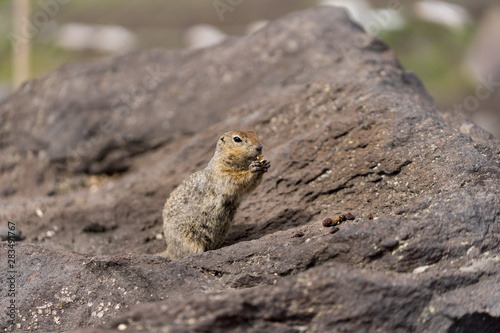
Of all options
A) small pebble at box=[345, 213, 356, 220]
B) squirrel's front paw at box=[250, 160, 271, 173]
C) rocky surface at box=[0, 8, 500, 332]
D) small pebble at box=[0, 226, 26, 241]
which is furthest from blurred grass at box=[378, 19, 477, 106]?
small pebble at box=[0, 226, 26, 241]

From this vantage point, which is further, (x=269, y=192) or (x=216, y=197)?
(x=269, y=192)

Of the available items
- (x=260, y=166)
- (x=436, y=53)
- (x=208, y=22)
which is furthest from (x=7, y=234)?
(x=436, y=53)

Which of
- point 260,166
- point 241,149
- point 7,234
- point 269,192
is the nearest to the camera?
point 260,166

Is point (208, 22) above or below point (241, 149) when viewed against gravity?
below

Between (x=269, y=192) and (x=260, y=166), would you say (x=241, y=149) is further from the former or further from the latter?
(x=269, y=192)

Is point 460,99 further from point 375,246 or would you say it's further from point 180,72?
point 375,246

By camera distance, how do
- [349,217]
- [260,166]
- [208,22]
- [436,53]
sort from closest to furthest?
[349,217] → [260,166] → [436,53] → [208,22]
